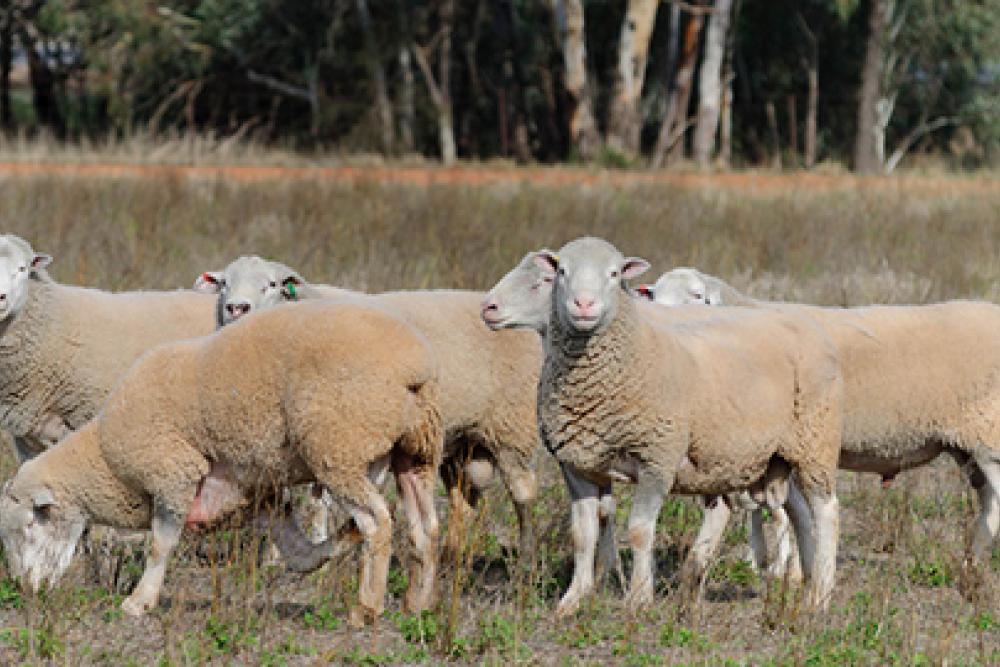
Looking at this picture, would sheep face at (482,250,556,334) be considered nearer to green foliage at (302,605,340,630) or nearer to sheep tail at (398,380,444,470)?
sheep tail at (398,380,444,470)

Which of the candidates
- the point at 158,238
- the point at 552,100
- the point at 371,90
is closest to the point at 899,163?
the point at 552,100

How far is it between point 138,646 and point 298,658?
23.2 inches

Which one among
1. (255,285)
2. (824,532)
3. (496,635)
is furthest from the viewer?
(255,285)

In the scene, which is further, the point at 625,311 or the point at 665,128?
the point at 665,128

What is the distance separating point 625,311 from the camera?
6.95m

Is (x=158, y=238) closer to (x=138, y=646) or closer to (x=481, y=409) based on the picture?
(x=481, y=409)

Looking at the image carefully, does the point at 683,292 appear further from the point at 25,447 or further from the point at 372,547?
the point at 25,447

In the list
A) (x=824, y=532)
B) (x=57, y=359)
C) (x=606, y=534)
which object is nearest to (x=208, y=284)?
(x=57, y=359)

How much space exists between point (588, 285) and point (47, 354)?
2.94 m

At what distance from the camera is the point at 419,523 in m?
6.88

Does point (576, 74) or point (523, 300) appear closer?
point (523, 300)

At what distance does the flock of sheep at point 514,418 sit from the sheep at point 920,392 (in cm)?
1

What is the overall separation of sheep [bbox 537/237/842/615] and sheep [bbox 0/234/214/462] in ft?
7.84

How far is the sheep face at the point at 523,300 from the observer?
7.34m
